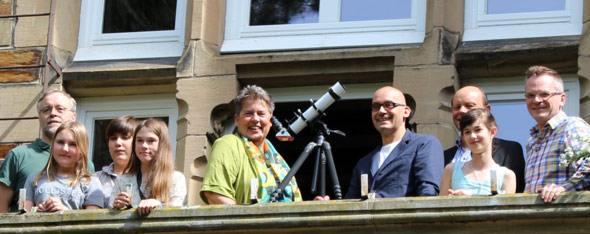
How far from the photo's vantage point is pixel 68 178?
325 inches

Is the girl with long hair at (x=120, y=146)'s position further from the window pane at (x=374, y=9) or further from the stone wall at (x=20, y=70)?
the window pane at (x=374, y=9)

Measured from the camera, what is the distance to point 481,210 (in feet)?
23.7

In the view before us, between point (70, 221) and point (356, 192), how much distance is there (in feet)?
5.13

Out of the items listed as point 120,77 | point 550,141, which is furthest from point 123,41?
point 550,141

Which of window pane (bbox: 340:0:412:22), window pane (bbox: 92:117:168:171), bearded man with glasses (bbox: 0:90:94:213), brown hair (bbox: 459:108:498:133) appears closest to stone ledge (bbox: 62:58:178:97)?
window pane (bbox: 92:117:168:171)

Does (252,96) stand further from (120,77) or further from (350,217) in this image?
(120,77)

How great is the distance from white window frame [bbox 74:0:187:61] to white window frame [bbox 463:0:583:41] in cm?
204

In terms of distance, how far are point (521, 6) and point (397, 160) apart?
2322 millimetres

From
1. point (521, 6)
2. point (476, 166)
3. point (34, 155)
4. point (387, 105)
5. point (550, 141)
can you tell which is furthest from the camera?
point (521, 6)

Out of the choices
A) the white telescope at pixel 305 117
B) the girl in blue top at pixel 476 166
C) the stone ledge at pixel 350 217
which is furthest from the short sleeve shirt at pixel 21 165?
the girl in blue top at pixel 476 166

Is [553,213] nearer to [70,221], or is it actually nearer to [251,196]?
[251,196]

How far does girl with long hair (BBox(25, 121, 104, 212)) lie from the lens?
Answer: 8.17m

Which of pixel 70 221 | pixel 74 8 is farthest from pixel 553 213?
pixel 74 8

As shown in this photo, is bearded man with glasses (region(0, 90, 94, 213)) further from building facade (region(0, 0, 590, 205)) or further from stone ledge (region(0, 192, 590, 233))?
building facade (region(0, 0, 590, 205))
